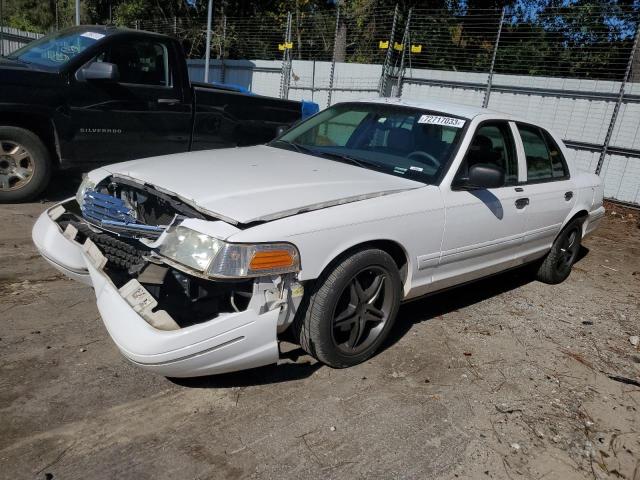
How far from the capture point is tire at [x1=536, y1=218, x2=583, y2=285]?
522 centimetres

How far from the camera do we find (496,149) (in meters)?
4.29

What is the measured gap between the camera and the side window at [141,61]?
6.05m

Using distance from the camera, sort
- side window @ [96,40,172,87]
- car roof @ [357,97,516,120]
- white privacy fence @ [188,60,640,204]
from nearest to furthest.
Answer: car roof @ [357,97,516,120] → side window @ [96,40,172,87] → white privacy fence @ [188,60,640,204]

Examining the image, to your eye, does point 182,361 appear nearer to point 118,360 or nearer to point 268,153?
point 118,360

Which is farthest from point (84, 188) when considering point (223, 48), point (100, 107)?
point (223, 48)

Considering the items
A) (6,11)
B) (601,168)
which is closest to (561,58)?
(601,168)

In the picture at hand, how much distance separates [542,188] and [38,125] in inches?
196

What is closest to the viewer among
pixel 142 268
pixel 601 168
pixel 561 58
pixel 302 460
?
pixel 302 460

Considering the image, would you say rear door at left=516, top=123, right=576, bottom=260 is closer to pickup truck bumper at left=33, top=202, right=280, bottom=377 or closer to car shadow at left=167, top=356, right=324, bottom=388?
car shadow at left=167, top=356, right=324, bottom=388

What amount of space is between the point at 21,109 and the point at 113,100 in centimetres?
90

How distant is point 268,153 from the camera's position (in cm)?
412

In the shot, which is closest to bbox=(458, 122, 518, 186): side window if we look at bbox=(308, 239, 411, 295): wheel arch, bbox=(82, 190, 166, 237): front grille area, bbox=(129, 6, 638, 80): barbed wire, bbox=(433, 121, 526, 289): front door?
bbox=(433, 121, 526, 289): front door

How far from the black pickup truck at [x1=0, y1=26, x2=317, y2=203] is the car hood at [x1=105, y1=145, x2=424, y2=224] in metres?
2.51

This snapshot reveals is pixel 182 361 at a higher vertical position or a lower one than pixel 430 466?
higher
